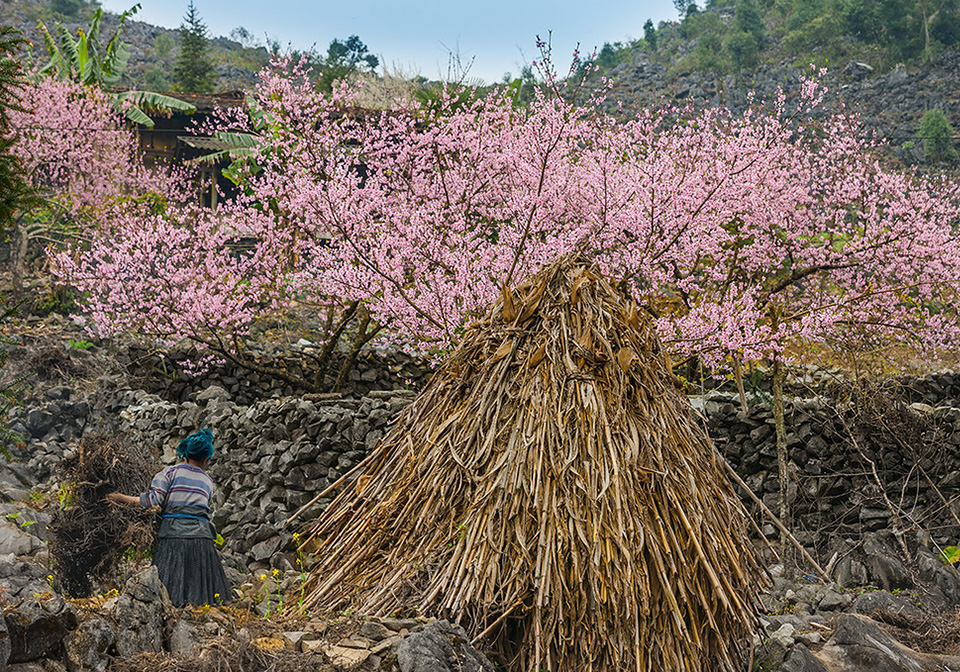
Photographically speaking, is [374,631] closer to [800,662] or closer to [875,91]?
[800,662]

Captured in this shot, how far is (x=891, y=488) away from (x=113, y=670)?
988 cm

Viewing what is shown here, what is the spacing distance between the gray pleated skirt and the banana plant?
21070 mm

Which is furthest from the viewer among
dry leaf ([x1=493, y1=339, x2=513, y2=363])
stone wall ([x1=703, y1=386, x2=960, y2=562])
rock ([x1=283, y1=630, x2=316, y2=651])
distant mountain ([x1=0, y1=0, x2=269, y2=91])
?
distant mountain ([x1=0, y1=0, x2=269, y2=91])

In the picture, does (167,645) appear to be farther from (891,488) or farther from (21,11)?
(21,11)

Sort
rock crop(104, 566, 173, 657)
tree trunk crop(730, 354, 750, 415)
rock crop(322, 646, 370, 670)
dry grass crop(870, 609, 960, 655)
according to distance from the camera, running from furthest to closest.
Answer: tree trunk crop(730, 354, 750, 415), dry grass crop(870, 609, 960, 655), rock crop(322, 646, 370, 670), rock crop(104, 566, 173, 657)

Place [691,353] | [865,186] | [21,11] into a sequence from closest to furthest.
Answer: [691,353]
[865,186]
[21,11]

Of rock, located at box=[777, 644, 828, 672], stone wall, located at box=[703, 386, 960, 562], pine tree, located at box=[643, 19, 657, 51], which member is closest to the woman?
rock, located at box=[777, 644, 828, 672]

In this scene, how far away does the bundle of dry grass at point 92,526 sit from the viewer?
20.6 feet

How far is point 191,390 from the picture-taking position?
1390cm

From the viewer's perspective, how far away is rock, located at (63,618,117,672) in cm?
352

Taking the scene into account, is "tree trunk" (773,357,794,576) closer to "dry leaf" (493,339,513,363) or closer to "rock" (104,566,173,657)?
"dry leaf" (493,339,513,363)

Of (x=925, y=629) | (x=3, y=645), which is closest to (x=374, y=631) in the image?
(x=3, y=645)

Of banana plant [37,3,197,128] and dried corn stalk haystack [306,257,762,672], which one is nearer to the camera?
dried corn stalk haystack [306,257,762,672]

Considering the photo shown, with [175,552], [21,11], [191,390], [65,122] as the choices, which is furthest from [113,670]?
[21,11]
